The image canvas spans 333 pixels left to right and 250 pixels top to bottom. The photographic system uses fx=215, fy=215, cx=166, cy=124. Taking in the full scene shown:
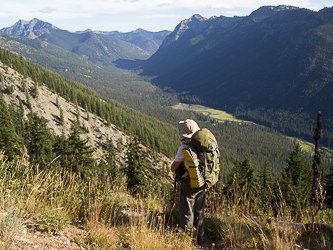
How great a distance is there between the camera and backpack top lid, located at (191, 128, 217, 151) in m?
4.76

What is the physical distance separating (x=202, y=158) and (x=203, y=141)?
43cm

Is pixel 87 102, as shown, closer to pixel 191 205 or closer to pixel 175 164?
pixel 175 164

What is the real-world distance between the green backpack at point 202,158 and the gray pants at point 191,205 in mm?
386

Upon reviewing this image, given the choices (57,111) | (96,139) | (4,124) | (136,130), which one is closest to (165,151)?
(136,130)

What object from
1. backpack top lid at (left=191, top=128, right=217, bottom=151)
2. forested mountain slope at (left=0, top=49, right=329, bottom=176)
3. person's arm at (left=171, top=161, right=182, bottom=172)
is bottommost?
forested mountain slope at (left=0, top=49, right=329, bottom=176)

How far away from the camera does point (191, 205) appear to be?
17.4ft

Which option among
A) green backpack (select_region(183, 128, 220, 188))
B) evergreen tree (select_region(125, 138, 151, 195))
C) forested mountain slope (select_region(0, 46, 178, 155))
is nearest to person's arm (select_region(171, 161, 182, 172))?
green backpack (select_region(183, 128, 220, 188))

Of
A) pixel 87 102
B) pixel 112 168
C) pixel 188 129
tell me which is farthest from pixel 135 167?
pixel 87 102

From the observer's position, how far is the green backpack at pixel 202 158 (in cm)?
480

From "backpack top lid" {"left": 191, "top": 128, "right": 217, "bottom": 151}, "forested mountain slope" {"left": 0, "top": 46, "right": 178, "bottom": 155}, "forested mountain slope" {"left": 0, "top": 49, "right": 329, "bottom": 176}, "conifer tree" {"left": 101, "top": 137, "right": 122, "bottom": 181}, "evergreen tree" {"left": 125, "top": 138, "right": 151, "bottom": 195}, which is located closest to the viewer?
"backpack top lid" {"left": 191, "top": 128, "right": 217, "bottom": 151}

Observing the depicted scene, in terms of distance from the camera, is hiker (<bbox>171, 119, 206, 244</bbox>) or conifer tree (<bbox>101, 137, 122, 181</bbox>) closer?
hiker (<bbox>171, 119, 206, 244</bbox>)

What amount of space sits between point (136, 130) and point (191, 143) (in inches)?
4430

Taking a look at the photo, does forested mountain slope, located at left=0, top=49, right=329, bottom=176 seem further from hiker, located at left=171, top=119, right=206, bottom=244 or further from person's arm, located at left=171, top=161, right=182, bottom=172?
person's arm, located at left=171, top=161, right=182, bottom=172

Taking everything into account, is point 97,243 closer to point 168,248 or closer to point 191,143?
point 168,248
